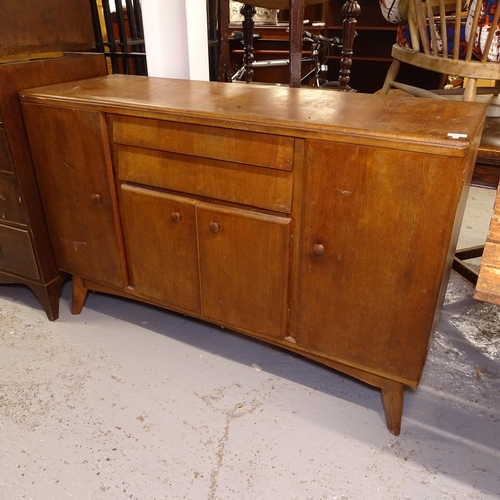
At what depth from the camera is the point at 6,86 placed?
4.79 ft

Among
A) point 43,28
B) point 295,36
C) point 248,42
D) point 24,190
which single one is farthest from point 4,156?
point 248,42

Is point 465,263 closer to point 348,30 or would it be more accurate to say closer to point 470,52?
point 470,52

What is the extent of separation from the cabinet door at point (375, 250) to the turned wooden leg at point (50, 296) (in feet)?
3.28

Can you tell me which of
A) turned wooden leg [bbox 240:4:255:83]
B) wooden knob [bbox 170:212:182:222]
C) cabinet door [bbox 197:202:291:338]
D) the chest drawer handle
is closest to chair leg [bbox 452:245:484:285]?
cabinet door [bbox 197:202:291:338]

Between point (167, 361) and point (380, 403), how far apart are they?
2.32 feet

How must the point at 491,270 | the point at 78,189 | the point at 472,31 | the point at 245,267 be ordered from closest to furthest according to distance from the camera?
the point at 491,270 → the point at 245,267 → the point at 472,31 → the point at 78,189

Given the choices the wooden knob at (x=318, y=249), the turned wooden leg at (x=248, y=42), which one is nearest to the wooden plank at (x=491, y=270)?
the wooden knob at (x=318, y=249)

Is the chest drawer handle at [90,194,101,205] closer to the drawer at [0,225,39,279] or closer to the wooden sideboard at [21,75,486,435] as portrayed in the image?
the wooden sideboard at [21,75,486,435]

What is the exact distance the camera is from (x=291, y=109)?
1219 mm

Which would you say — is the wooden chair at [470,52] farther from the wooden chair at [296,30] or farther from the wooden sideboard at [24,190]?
the wooden sideboard at [24,190]

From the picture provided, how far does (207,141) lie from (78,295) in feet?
3.05

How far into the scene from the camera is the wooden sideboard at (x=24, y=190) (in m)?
1.49

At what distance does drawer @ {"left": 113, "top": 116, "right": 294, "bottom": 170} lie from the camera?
114 cm

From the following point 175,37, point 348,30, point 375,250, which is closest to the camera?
point 375,250
